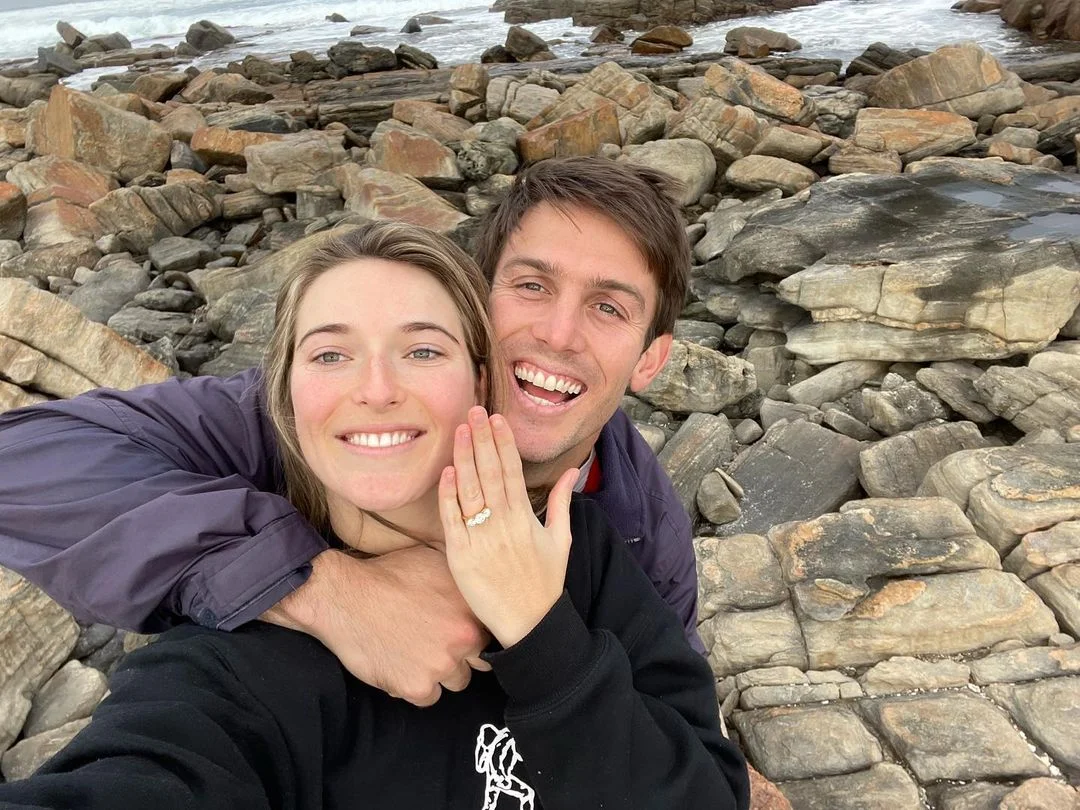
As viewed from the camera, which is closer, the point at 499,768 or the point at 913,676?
the point at 499,768

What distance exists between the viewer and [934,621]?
3691mm

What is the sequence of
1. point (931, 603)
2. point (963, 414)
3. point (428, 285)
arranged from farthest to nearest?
point (963, 414)
point (931, 603)
point (428, 285)

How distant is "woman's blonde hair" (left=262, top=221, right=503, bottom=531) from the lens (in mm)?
2016

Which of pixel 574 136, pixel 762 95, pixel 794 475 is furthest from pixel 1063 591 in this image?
pixel 762 95

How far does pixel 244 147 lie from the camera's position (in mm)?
12836

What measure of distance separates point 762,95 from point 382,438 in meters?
13.2

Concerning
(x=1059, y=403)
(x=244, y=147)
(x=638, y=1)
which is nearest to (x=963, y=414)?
(x=1059, y=403)

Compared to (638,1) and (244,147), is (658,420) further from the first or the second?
(638,1)

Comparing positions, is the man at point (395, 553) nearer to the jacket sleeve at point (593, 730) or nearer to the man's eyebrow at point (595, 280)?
the man's eyebrow at point (595, 280)

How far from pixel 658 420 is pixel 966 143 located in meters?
8.43

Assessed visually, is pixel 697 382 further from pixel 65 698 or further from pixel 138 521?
pixel 138 521

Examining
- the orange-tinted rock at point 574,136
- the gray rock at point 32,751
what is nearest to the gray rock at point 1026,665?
the gray rock at point 32,751

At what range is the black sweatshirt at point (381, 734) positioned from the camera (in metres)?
1.43

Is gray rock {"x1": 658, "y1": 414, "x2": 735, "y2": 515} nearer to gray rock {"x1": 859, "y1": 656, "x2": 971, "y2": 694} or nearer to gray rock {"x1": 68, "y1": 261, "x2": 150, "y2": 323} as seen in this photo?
gray rock {"x1": 859, "y1": 656, "x2": 971, "y2": 694}
